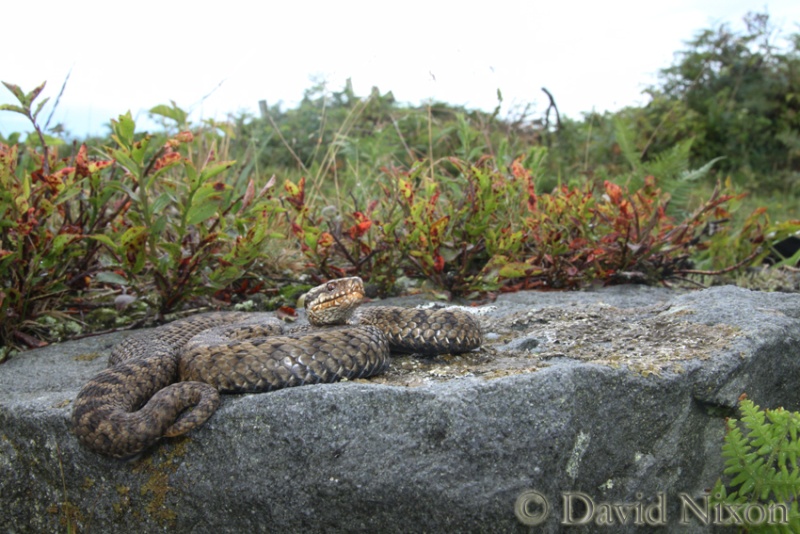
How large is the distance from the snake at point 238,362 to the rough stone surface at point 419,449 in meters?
0.10

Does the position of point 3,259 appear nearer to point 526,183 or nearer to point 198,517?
point 198,517

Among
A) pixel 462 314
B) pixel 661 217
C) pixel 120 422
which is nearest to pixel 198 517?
pixel 120 422

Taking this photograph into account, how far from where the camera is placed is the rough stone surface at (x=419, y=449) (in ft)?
9.00

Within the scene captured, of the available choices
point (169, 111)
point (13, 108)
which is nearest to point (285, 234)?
point (169, 111)

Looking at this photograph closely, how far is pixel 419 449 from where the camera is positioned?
2777 mm

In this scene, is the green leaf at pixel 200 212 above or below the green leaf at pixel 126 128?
below

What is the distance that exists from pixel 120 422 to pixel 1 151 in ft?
8.13

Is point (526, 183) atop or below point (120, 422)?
atop

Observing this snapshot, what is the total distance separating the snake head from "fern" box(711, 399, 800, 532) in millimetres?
1944

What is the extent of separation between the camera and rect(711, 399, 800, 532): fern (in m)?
3.11

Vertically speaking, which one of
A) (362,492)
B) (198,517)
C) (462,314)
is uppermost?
(462,314)

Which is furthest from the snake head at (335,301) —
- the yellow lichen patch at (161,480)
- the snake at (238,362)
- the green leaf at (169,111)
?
the green leaf at (169,111)

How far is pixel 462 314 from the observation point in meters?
3.89

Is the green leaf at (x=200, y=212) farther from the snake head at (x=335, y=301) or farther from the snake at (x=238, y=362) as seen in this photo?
the snake head at (x=335, y=301)
